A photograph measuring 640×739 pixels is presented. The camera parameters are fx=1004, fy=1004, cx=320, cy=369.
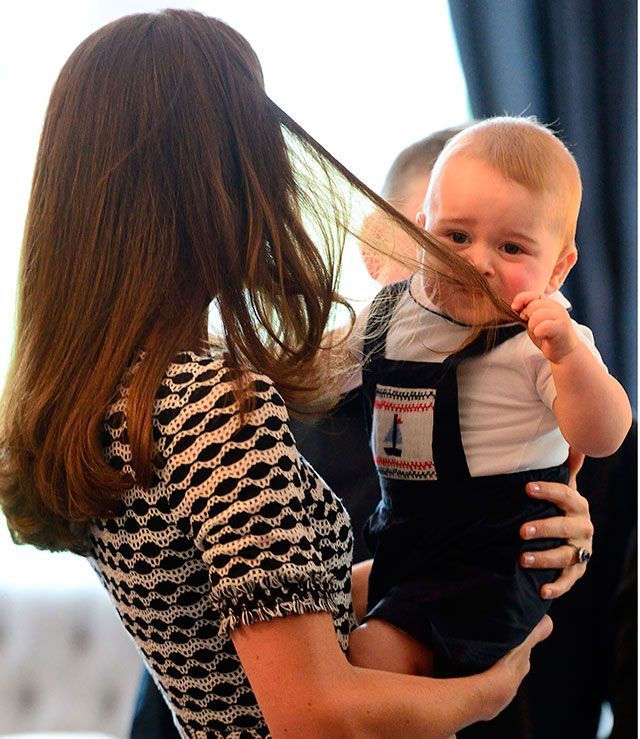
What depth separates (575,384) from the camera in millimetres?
1089

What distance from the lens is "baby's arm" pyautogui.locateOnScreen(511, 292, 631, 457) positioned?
1056 millimetres

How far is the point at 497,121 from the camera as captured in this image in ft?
4.16

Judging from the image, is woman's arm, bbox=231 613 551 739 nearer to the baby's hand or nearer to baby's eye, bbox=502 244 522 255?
the baby's hand

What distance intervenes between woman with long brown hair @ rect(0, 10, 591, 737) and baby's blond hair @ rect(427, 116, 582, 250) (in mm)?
194

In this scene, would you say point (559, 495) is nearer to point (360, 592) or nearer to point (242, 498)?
point (360, 592)

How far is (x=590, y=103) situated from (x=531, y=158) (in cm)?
148

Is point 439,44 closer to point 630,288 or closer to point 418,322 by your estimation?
point 630,288

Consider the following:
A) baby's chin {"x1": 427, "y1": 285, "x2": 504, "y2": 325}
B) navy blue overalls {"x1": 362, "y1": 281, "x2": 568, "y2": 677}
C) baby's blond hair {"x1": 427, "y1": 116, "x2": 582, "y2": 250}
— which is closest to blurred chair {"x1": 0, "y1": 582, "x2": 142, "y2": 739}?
navy blue overalls {"x1": 362, "y1": 281, "x2": 568, "y2": 677}

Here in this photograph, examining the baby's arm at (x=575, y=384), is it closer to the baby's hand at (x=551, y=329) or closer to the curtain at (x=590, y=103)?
the baby's hand at (x=551, y=329)

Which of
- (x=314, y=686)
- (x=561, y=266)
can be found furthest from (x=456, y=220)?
(x=314, y=686)

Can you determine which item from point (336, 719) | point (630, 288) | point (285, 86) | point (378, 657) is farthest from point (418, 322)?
point (285, 86)

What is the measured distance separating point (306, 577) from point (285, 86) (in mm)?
2051

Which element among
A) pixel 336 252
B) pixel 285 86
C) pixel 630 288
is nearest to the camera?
pixel 336 252

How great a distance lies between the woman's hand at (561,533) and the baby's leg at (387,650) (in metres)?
0.17
